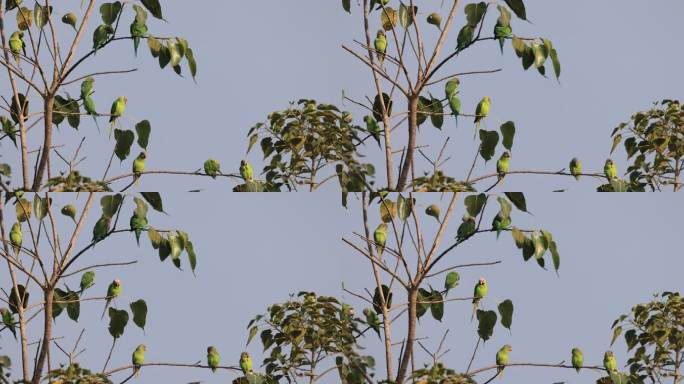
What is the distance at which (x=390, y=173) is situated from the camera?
3.41 meters

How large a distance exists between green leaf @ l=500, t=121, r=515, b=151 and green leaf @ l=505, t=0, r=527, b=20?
39 cm

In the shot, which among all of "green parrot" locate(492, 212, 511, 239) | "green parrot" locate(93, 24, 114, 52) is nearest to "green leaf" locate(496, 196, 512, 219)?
"green parrot" locate(492, 212, 511, 239)

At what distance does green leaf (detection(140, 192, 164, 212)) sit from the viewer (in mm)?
3189

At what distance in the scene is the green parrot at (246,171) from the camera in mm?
3557

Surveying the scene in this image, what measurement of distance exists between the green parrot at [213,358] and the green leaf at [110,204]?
665mm

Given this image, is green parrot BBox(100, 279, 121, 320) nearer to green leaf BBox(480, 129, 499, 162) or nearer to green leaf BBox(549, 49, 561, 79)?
green leaf BBox(480, 129, 499, 162)

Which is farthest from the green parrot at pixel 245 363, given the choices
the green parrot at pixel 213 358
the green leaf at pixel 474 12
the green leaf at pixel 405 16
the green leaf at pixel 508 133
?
the green leaf at pixel 474 12

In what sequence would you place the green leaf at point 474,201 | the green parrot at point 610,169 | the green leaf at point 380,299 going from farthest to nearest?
the green parrot at point 610,169, the green leaf at point 380,299, the green leaf at point 474,201

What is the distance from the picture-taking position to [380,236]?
339 centimetres

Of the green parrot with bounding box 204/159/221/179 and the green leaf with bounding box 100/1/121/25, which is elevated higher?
the green leaf with bounding box 100/1/121/25

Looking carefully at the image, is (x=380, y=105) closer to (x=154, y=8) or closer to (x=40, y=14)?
(x=154, y=8)

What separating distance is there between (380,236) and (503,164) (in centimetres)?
51

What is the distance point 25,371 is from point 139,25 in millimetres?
1183

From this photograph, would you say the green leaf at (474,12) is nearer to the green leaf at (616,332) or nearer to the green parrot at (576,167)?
the green parrot at (576,167)
